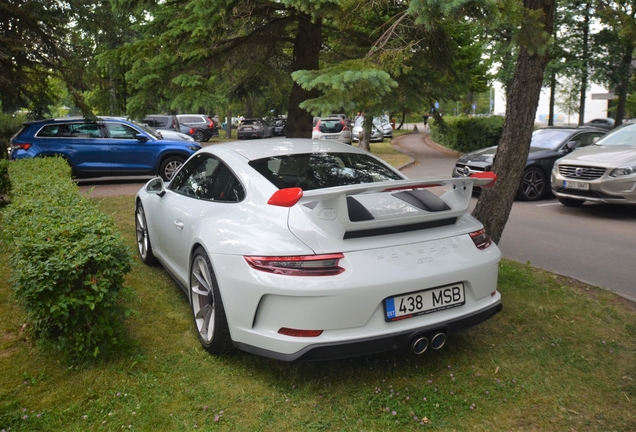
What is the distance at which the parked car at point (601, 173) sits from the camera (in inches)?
370

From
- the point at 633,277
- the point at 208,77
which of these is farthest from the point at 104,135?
the point at 633,277

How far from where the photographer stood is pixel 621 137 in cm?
1079

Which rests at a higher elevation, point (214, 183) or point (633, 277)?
point (214, 183)

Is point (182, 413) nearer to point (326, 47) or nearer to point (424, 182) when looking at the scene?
point (424, 182)

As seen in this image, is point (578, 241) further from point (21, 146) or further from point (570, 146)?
point (21, 146)

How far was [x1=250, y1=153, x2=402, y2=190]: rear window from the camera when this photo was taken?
4082 mm

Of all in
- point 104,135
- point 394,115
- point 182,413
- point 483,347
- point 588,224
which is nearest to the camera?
point 182,413

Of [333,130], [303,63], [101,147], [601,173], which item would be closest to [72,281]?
[303,63]

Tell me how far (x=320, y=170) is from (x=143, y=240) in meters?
2.72

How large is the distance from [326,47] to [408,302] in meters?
7.05

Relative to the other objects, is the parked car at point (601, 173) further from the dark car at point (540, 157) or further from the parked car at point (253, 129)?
the parked car at point (253, 129)

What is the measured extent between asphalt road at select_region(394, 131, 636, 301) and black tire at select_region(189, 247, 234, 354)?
378 cm

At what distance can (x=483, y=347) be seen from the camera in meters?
4.07

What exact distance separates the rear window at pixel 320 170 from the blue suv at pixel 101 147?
10.0 meters
